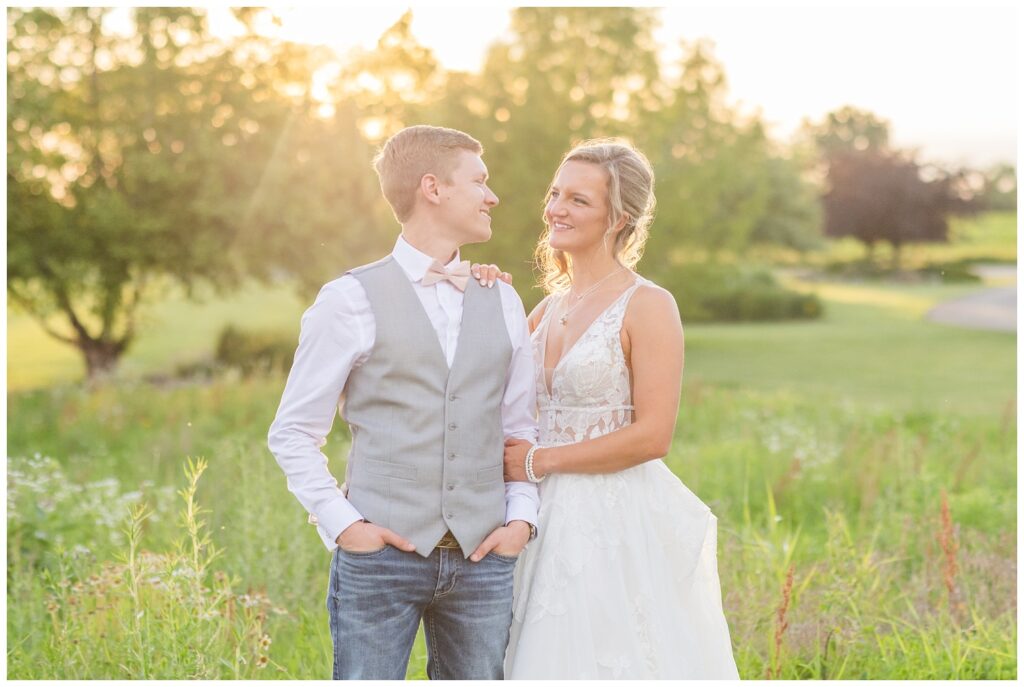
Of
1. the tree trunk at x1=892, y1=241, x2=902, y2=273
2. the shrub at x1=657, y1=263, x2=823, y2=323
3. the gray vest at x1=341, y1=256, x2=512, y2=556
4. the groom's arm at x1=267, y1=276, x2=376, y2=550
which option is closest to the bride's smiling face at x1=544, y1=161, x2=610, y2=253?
the gray vest at x1=341, y1=256, x2=512, y2=556

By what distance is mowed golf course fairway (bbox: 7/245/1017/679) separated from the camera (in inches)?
147

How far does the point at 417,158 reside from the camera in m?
2.66

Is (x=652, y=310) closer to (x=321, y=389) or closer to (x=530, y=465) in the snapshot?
(x=530, y=465)

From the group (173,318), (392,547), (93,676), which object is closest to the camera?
(392,547)

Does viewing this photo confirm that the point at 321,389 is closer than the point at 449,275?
Yes

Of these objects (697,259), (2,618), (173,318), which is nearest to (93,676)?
(2,618)

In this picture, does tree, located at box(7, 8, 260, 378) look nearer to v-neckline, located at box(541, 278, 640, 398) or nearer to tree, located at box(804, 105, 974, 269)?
v-neckline, located at box(541, 278, 640, 398)

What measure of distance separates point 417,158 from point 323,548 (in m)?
3.09

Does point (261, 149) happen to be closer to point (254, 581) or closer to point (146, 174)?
point (146, 174)

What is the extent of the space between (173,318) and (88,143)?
10746 mm

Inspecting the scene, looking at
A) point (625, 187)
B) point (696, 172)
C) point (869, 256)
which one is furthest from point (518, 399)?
point (869, 256)

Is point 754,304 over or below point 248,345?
below

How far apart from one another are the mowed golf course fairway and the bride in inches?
24.1

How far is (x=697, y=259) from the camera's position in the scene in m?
18.9
